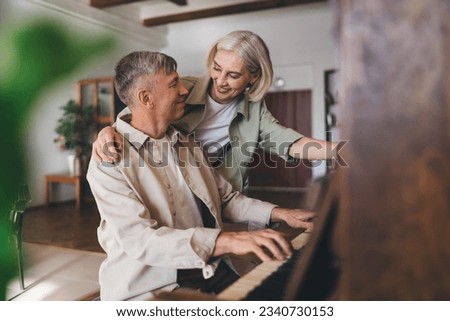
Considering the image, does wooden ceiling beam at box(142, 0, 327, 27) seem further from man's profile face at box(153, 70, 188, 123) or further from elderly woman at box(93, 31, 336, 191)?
man's profile face at box(153, 70, 188, 123)

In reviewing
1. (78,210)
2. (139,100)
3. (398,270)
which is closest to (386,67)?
(398,270)

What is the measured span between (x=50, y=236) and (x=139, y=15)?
144 inches

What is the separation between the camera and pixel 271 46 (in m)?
6.25

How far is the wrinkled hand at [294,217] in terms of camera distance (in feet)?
4.25

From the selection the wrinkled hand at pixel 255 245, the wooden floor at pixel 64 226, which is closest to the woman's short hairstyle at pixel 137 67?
A: the wrinkled hand at pixel 255 245

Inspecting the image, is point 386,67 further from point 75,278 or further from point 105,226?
point 75,278

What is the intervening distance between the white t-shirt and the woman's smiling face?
0.18 ft

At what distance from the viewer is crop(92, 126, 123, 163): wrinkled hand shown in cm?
108

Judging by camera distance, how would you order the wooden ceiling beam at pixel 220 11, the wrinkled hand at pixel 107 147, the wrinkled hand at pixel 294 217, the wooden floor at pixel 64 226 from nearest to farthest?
the wrinkled hand at pixel 107 147 → the wrinkled hand at pixel 294 217 → the wooden floor at pixel 64 226 → the wooden ceiling beam at pixel 220 11

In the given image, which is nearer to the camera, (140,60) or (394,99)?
(394,99)

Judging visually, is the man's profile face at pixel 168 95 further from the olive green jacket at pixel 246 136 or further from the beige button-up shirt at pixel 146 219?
the olive green jacket at pixel 246 136

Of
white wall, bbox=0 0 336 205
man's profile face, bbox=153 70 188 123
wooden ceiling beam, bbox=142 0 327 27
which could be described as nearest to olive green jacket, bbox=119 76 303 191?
man's profile face, bbox=153 70 188 123

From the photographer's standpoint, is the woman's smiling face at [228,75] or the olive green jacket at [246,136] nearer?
the woman's smiling face at [228,75]

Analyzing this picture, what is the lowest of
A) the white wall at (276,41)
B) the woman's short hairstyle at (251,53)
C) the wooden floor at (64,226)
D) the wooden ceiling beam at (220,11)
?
the wooden floor at (64,226)
